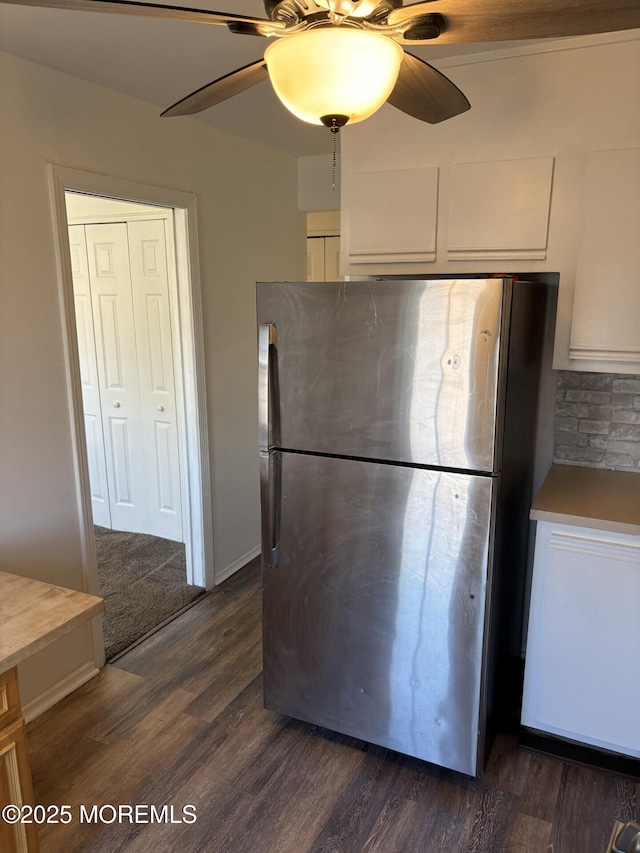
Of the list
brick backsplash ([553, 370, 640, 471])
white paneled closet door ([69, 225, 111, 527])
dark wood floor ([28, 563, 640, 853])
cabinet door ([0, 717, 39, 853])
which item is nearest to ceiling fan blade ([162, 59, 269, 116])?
cabinet door ([0, 717, 39, 853])

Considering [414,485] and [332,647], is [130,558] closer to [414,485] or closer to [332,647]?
[332,647]

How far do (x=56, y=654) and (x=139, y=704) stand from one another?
15.1 inches

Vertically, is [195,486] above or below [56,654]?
above

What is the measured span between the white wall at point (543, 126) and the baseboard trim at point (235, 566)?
208 centimetres

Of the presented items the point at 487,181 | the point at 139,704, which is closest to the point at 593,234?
the point at 487,181

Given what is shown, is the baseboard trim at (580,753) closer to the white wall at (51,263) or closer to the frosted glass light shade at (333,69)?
the white wall at (51,263)

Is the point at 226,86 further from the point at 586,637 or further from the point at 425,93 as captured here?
the point at 586,637

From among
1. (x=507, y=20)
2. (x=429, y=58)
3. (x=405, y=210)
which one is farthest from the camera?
(x=405, y=210)

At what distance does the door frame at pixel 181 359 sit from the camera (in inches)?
91.7

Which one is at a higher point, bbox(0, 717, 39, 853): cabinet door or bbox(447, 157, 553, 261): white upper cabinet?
bbox(447, 157, 553, 261): white upper cabinet

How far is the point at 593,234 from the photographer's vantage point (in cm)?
200

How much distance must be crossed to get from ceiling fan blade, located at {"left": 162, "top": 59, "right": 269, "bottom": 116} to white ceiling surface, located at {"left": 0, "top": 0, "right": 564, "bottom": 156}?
491 mm

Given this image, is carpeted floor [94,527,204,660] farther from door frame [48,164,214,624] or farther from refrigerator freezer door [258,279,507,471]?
refrigerator freezer door [258,279,507,471]

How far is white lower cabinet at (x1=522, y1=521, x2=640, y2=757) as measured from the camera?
1.93 m
